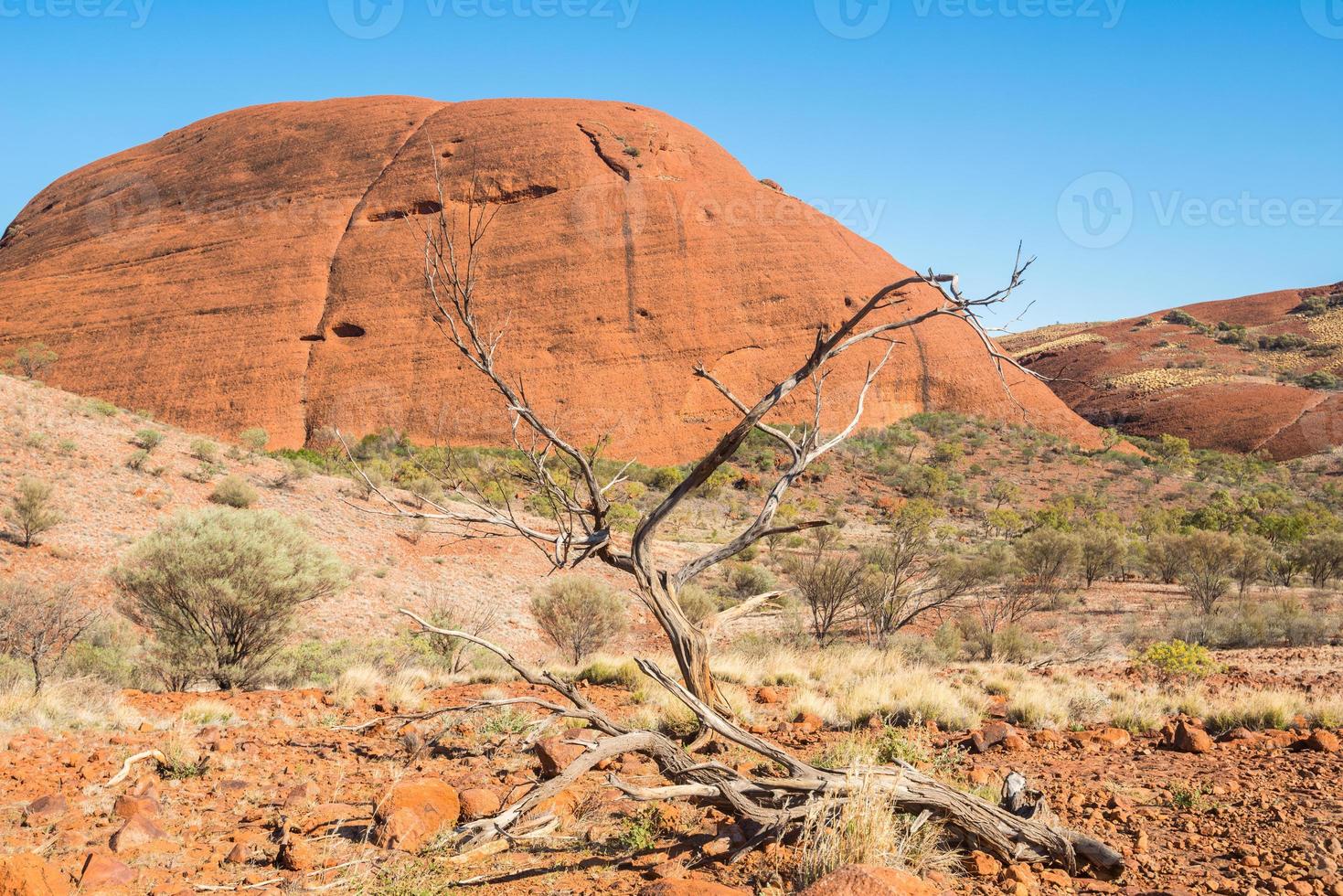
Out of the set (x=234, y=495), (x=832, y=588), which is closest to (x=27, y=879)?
(x=832, y=588)

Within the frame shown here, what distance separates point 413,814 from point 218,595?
5.06 meters

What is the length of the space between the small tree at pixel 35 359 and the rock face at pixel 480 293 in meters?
0.59

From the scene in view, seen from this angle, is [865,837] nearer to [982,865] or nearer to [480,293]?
[982,865]

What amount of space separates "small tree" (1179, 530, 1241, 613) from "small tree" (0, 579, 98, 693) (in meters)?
16.5

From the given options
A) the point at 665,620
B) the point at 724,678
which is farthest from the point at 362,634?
the point at 665,620

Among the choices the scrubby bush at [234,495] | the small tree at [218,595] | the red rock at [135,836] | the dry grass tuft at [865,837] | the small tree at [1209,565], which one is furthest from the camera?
the small tree at [1209,565]

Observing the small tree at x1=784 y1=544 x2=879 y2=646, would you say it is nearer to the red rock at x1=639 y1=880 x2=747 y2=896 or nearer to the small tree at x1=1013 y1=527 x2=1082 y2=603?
the small tree at x1=1013 y1=527 x2=1082 y2=603

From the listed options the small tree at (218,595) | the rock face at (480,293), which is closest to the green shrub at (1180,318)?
the rock face at (480,293)

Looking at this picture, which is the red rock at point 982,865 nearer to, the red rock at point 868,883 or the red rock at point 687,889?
the red rock at point 868,883

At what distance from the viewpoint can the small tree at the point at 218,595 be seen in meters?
7.39

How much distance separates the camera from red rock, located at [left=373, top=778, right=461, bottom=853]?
10.8 ft

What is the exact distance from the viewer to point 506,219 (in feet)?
135

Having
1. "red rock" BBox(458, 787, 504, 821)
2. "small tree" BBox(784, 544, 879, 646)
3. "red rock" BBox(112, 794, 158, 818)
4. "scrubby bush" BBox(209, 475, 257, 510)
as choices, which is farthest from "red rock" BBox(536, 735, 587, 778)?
"scrubby bush" BBox(209, 475, 257, 510)

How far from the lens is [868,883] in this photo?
2307 millimetres
